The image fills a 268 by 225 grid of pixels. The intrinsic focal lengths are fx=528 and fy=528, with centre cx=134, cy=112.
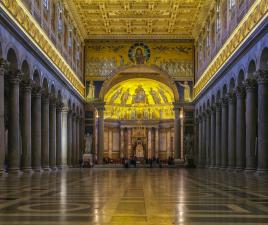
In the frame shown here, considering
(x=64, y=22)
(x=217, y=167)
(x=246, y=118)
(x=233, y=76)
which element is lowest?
(x=217, y=167)

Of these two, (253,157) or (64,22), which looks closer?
(253,157)

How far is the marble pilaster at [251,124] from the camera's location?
27.6 metres

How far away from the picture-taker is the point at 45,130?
33531 mm

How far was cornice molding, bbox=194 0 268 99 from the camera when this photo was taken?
24.8m

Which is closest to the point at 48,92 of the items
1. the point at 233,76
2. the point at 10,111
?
the point at 10,111

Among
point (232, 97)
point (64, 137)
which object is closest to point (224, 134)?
point (232, 97)

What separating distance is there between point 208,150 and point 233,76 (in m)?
12.4

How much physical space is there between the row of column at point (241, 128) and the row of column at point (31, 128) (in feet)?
38.1

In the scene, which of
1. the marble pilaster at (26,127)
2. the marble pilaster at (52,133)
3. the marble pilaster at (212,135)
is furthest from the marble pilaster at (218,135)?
the marble pilaster at (26,127)

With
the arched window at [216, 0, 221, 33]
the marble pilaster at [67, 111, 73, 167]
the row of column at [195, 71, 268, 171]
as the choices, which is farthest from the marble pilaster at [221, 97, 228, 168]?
the marble pilaster at [67, 111, 73, 167]

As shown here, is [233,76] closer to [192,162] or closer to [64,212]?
[192,162]

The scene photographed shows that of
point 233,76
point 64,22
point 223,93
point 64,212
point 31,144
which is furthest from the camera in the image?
point 64,22

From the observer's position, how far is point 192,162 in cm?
4731

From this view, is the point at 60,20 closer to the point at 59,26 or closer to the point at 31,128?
the point at 59,26
